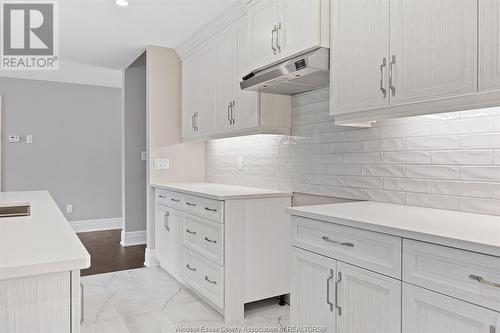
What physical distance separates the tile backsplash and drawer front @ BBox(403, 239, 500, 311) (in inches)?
22.0

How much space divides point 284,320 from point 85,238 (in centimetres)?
395

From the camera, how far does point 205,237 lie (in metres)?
2.76

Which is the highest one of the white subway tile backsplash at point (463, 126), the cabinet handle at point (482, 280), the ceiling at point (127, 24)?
the ceiling at point (127, 24)

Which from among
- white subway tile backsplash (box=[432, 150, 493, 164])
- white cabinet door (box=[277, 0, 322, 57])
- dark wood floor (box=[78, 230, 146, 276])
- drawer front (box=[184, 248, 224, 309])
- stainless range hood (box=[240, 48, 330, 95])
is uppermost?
white cabinet door (box=[277, 0, 322, 57])

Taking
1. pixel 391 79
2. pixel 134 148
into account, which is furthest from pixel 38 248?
pixel 134 148

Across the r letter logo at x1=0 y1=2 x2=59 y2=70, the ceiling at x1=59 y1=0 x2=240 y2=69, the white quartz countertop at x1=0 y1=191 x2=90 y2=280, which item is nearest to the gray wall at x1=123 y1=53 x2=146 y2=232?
the ceiling at x1=59 y1=0 x2=240 y2=69

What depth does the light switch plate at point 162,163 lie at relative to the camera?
4.02 meters

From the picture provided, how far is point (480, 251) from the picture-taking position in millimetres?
1119

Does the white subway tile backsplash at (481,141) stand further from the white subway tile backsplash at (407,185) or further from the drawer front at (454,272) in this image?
the drawer front at (454,272)

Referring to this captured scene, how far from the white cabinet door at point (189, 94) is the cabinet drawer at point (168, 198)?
71 centimetres

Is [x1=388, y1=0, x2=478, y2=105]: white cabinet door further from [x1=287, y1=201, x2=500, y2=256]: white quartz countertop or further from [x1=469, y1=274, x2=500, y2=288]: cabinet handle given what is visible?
[x1=469, y1=274, x2=500, y2=288]: cabinet handle

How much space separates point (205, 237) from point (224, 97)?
1.27 m

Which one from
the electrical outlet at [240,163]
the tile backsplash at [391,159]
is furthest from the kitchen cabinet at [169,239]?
the tile backsplash at [391,159]

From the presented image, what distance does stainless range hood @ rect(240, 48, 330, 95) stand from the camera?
1991 mm
